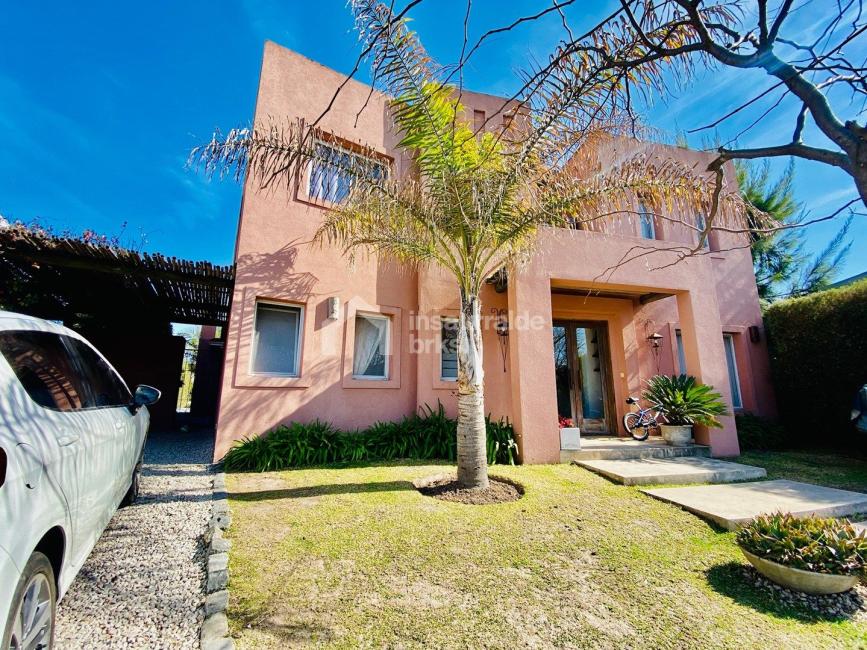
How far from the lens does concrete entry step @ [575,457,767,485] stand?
20.3ft

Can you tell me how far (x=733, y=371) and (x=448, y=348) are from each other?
9.22 m

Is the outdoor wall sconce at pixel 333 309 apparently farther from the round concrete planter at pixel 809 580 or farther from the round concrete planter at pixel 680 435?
the round concrete planter at pixel 680 435

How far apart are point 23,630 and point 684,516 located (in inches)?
241

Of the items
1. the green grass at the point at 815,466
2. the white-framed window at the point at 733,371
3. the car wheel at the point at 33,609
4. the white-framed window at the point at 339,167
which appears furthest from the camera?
the white-framed window at the point at 733,371

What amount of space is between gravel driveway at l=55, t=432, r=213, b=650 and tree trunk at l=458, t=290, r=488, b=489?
11.1ft

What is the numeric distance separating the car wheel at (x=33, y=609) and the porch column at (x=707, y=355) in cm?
1025

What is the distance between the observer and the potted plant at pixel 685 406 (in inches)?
315

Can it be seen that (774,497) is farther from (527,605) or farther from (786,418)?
(786,418)

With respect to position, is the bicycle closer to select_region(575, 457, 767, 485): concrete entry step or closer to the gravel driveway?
select_region(575, 457, 767, 485): concrete entry step

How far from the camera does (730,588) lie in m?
3.22

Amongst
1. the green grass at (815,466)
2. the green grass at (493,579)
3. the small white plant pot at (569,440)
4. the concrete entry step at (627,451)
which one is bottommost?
the green grass at (493,579)

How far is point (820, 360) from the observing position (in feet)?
32.2

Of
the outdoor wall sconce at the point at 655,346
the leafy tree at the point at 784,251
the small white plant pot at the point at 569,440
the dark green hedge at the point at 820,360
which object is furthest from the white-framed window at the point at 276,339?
the leafy tree at the point at 784,251

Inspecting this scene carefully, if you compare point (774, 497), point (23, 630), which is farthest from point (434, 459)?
point (23, 630)
